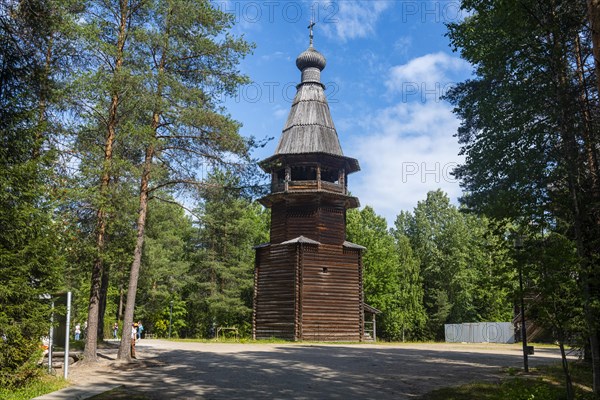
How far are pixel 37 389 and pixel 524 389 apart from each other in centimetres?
1087

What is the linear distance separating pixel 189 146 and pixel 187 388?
1016 centimetres

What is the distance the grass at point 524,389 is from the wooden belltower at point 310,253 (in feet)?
→ 62.1

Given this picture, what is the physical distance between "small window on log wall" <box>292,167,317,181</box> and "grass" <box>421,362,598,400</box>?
23547 millimetres

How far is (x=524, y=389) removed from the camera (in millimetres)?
10992

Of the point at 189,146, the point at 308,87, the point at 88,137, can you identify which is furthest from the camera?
the point at 308,87

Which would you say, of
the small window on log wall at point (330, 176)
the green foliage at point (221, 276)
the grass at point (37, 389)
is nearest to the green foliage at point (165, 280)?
the green foliage at point (221, 276)

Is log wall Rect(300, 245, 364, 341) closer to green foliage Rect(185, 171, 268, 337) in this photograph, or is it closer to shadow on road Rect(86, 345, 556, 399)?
shadow on road Rect(86, 345, 556, 399)

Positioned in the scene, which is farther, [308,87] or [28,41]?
[308,87]

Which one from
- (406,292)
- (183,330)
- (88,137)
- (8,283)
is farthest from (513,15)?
(183,330)

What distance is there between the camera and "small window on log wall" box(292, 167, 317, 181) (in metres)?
36.1

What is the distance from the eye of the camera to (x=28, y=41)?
39.7 feet

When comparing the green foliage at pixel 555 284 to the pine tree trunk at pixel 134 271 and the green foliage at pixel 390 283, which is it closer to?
the pine tree trunk at pixel 134 271

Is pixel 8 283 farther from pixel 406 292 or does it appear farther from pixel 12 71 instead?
pixel 406 292

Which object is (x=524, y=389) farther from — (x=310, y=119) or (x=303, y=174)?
(x=310, y=119)
